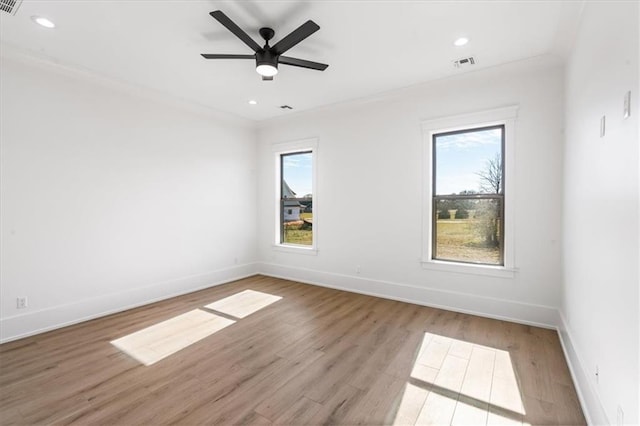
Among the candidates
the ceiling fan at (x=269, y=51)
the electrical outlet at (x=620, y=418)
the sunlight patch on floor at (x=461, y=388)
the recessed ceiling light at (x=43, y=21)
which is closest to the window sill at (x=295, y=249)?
the sunlight patch on floor at (x=461, y=388)

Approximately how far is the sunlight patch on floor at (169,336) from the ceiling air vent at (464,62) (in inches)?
161

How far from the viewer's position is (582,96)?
7.81 feet

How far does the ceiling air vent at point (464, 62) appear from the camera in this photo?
3338mm

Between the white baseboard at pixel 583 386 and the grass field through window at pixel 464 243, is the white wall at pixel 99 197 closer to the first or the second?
the grass field through window at pixel 464 243

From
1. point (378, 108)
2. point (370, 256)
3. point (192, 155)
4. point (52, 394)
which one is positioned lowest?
point (52, 394)

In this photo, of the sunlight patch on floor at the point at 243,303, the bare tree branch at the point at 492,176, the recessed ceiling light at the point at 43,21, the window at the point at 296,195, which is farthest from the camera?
the window at the point at 296,195

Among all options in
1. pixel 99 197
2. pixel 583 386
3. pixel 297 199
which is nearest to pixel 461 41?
pixel 583 386

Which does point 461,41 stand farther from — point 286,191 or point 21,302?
point 21,302

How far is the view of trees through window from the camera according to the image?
3789 millimetres

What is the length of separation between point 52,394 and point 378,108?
4.78 meters

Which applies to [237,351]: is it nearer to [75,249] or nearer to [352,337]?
[352,337]

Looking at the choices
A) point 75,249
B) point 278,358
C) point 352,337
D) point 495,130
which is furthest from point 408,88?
point 75,249

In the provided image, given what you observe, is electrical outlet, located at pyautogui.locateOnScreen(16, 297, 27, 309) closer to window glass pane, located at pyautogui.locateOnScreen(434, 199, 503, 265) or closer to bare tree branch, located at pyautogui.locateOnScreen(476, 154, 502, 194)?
window glass pane, located at pyautogui.locateOnScreen(434, 199, 503, 265)

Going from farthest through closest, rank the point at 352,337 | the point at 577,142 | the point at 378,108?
the point at 378,108 → the point at 352,337 → the point at 577,142
